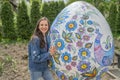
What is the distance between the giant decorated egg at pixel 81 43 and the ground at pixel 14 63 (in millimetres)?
2790

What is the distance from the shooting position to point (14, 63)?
28.9 feet

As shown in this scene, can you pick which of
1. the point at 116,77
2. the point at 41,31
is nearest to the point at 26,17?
the point at 116,77

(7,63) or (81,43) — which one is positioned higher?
(81,43)

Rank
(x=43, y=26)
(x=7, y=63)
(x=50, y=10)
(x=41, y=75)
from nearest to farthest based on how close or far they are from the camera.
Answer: (x=43, y=26)
(x=41, y=75)
(x=7, y=63)
(x=50, y=10)

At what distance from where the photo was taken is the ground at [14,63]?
7.94 metres

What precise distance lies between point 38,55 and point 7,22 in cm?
798

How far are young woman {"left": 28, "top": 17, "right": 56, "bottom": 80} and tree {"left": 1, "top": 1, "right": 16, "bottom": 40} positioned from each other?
25.2 feet

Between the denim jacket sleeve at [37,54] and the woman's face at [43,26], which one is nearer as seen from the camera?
the denim jacket sleeve at [37,54]

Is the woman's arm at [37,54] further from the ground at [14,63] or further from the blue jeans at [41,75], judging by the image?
the ground at [14,63]

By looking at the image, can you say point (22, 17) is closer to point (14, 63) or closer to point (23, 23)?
point (23, 23)

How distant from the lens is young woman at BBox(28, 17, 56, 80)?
204 inches

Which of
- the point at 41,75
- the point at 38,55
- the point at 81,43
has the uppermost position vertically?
the point at 81,43

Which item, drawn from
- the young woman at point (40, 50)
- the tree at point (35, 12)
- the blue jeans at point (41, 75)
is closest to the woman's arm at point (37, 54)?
the young woman at point (40, 50)

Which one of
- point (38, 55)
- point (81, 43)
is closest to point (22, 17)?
point (38, 55)
